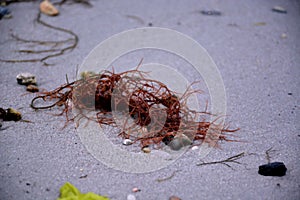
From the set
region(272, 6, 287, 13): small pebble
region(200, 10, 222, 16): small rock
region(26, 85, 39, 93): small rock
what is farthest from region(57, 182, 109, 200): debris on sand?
region(272, 6, 287, 13): small pebble

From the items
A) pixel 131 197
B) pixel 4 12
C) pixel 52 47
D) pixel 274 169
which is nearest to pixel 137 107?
pixel 131 197

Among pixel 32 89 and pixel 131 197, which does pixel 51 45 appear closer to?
pixel 32 89

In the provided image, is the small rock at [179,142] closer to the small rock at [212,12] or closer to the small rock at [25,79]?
the small rock at [25,79]

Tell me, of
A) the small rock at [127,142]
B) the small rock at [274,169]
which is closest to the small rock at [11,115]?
the small rock at [127,142]

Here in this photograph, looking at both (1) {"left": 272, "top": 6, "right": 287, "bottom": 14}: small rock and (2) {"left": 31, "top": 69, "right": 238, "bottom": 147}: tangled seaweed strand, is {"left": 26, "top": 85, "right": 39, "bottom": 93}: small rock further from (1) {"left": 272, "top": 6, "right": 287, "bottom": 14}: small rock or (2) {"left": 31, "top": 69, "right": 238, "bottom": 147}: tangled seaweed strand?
(1) {"left": 272, "top": 6, "right": 287, "bottom": 14}: small rock

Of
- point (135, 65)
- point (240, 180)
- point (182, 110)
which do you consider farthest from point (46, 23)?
point (240, 180)
